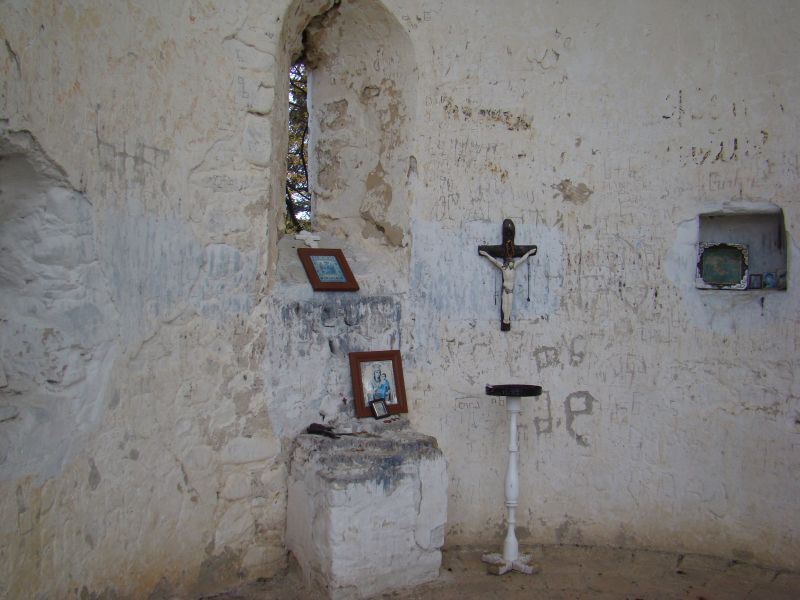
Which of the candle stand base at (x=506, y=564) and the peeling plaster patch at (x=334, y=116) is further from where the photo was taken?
the peeling plaster patch at (x=334, y=116)

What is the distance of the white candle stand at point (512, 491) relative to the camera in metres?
3.72

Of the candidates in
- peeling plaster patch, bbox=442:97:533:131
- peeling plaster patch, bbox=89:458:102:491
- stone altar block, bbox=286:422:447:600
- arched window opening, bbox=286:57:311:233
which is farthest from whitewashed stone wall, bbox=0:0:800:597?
arched window opening, bbox=286:57:311:233

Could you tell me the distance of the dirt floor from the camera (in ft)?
11.3

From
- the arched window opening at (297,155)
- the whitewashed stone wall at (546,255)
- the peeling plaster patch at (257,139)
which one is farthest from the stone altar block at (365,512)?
the arched window opening at (297,155)

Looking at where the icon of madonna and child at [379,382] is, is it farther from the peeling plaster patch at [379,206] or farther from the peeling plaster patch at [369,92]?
the peeling plaster patch at [369,92]

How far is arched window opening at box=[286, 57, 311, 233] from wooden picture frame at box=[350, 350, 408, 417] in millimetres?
4115

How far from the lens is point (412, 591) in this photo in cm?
343

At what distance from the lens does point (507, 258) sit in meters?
4.16

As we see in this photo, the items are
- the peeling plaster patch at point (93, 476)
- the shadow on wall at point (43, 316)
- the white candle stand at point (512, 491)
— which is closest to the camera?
the shadow on wall at point (43, 316)

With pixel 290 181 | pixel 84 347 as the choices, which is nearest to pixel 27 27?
pixel 84 347

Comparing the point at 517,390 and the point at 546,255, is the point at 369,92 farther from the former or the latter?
the point at 517,390

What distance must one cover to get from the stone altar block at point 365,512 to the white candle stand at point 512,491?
1.40ft

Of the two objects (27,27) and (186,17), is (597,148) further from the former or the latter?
(27,27)

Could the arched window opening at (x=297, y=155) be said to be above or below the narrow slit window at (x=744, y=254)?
above
